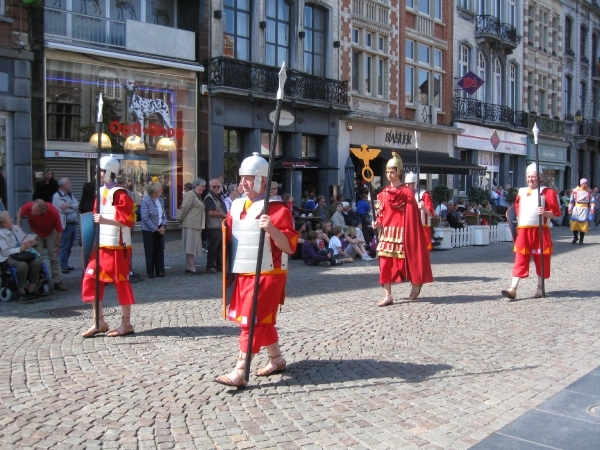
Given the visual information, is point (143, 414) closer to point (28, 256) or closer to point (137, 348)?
point (137, 348)

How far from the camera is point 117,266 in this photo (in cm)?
702

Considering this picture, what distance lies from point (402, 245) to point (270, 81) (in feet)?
42.2

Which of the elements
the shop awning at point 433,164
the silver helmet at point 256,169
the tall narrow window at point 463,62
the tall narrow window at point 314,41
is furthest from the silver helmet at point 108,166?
the tall narrow window at point 463,62

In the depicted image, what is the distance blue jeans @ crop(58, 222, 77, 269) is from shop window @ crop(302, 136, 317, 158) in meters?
12.0

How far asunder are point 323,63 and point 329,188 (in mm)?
4301

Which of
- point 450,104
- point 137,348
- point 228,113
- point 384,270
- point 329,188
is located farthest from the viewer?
point 450,104

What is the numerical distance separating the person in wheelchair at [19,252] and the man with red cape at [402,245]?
4.75 m

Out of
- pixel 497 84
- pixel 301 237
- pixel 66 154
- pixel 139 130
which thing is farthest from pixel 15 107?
pixel 497 84

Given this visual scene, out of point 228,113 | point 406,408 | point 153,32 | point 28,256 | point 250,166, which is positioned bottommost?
point 406,408

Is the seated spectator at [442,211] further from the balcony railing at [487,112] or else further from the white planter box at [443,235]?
the balcony railing at [487,112]

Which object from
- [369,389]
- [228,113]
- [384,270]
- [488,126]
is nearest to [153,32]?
[228,113]

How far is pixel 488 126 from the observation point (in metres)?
33.2

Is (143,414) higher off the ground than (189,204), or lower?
lower

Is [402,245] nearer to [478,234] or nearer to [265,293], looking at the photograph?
[265,293]
